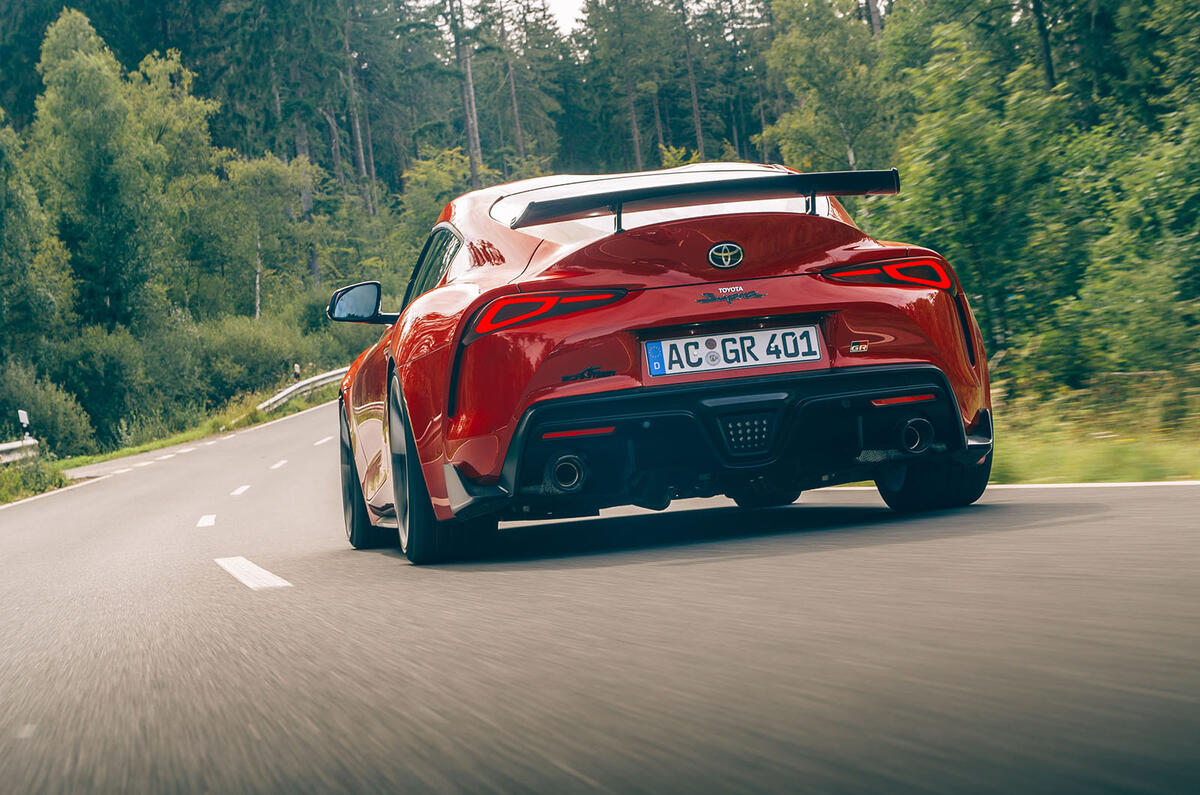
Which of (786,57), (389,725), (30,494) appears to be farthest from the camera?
(786,57)

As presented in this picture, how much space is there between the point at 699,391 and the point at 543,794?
2.79 m

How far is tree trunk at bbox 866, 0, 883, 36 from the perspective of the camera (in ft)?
203

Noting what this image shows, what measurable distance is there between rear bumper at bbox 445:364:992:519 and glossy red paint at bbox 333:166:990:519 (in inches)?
2.2

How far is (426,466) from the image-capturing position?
16.6ft

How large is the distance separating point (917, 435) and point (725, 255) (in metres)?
0.99

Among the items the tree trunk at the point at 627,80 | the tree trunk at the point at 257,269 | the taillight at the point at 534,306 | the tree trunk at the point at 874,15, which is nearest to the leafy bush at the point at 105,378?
the tree trunk at the point at 257,269

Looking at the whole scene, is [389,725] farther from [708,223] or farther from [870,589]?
[708,223]

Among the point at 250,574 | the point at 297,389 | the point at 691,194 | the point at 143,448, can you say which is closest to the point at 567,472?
the point at 691,194

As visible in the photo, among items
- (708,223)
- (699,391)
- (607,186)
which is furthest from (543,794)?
(607,186)

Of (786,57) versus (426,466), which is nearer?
(426,466)

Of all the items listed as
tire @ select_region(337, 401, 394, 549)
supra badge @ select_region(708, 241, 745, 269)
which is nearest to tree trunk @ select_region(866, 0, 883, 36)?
tire @ select_region(337, 401, 394, 549)

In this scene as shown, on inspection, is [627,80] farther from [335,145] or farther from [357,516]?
[357,516]

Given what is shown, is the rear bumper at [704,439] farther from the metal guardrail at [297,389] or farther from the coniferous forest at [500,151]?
the metal guardrail at [297,389]

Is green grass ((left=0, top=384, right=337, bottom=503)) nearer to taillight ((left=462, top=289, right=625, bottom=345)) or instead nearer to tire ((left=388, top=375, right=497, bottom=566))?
tire ((left=388, top=375, right=497, bottom=566))
